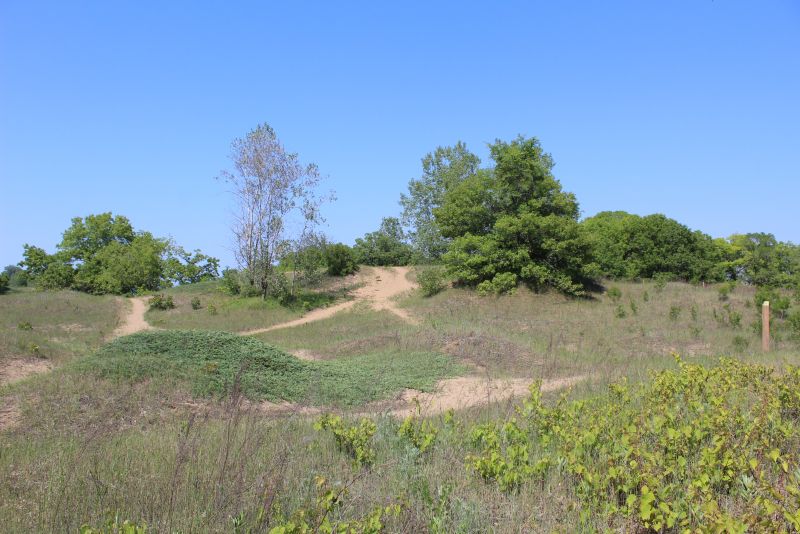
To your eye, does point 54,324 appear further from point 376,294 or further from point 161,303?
point 376,294

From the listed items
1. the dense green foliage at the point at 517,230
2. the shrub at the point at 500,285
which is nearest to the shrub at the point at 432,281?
the dense green foliage at the point at 517,230

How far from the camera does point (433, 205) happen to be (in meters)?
37.0

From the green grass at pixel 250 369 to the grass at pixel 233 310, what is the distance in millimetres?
10793

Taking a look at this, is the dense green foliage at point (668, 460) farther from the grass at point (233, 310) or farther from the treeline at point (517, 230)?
the grass at point (233, 310)

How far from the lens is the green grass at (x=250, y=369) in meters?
9.16

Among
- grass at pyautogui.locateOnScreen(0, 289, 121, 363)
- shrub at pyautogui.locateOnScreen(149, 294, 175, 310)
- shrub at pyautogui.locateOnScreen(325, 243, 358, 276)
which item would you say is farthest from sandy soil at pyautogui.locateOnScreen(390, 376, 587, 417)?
shrub at pyautogui.locateOnScreen(325, 243, 358, 276)

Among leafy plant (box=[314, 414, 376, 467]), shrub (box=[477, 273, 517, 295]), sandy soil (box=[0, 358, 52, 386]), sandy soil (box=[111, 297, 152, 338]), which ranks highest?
shrub (box=[477, 273, 517, 295])

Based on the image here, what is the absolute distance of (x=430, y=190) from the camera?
3697 cm

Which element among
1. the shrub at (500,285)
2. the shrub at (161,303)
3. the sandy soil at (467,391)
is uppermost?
the shrub at (500,285)

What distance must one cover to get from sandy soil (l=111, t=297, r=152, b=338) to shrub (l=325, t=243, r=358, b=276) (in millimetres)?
9801

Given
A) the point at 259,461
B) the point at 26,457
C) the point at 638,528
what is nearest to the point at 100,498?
the point at 259,461

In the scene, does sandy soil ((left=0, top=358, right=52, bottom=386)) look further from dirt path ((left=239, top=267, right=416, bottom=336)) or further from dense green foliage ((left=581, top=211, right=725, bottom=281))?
dense green foliage ((left=581, top=211, right=725, bottom=281))

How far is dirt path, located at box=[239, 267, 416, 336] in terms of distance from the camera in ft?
76.5

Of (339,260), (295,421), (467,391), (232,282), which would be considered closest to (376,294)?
(339,260)
